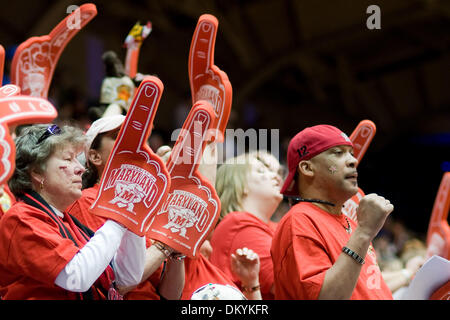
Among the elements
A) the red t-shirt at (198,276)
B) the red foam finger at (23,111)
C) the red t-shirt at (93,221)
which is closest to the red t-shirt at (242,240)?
the red t-shirt at (198,276)

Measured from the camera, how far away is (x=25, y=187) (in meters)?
1.52

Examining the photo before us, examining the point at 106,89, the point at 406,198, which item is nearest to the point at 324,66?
the point at 406,198

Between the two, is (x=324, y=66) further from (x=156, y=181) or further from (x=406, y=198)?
(x=156, y=181)

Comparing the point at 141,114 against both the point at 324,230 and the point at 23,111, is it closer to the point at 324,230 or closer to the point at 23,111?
the point at 23,111

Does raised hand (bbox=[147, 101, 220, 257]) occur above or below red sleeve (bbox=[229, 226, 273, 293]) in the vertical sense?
above

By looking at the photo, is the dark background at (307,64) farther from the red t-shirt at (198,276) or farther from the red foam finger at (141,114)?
the red foam finger at (141,114)

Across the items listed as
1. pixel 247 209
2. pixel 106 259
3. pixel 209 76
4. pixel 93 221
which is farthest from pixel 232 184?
pixel 106 259

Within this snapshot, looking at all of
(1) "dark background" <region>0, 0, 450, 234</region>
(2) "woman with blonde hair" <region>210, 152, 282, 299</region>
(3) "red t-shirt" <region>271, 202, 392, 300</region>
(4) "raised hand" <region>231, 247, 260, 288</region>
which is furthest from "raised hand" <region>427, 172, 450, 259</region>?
(1) "dark background" <region>0, 0, 450, 234</region>

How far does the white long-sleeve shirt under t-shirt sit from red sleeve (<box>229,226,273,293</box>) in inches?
29.7

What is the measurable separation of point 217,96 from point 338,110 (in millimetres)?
8127

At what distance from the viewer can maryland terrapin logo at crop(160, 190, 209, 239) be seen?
1607 mm

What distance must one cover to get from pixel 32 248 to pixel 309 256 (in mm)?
749
